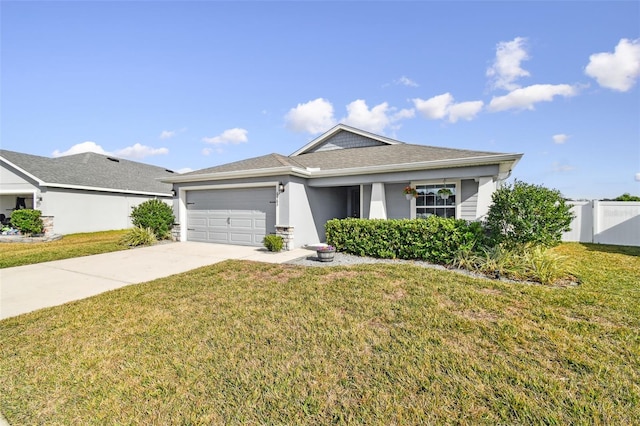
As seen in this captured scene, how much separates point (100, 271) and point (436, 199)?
10.2 meters

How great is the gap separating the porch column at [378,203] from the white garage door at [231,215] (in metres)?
3.64

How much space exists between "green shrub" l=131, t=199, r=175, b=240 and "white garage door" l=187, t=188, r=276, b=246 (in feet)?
2.90

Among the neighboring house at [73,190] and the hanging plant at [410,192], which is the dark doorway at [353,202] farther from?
the neighboring house at [73,190]

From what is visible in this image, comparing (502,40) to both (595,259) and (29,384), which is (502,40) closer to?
(595,259)

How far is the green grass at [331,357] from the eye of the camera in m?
2.23

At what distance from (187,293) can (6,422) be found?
291cm

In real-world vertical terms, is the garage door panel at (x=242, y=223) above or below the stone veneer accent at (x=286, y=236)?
Answer: above

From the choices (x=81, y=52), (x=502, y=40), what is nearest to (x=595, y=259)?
(x=502, y=40)

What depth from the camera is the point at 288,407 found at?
7.40 feet

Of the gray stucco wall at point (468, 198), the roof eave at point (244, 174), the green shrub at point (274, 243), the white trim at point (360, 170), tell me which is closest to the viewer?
the white trim at point (360, 170)

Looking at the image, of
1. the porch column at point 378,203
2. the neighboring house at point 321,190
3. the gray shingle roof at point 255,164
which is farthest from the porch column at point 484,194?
the gray shingle roof at point 255,164

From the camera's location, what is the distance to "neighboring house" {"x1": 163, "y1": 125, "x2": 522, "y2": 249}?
8.69m

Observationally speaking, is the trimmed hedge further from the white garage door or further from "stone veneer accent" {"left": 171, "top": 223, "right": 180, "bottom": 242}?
"stone veneer accent" {"left": 171, "top": 223, "right": 180, "bottom": 242}

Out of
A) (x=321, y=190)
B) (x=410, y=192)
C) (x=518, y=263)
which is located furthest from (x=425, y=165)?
(x=321, y=190)
